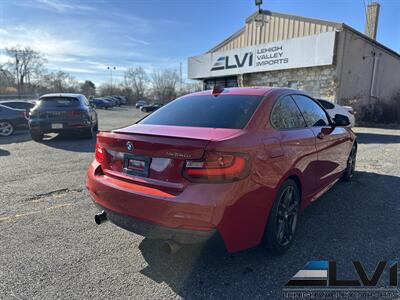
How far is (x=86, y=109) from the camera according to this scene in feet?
31.2

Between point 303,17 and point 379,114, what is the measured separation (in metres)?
7.59

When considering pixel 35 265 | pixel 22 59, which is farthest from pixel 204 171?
pixel 22 59

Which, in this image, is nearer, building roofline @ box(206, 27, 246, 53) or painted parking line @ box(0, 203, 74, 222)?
painted parking line @ box(0, 203, 74, 222)

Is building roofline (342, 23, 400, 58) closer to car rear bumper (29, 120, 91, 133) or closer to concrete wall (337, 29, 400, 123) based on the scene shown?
concrete wall (337, 29, 400, 123)

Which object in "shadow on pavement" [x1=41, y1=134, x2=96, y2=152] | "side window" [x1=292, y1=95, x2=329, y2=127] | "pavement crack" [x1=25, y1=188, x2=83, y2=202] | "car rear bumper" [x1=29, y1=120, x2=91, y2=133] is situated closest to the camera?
"side window" [x1=292, y1=95, x2=329, y2=127]

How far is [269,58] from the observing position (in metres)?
17.7

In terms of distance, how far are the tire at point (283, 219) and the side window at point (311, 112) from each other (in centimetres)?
101

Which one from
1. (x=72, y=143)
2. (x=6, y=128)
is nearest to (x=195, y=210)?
(x=72, y=143)

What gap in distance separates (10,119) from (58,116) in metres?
3.94

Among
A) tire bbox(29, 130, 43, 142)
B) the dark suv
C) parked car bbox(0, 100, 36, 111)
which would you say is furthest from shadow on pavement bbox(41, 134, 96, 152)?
parked car bbox(0, 100, 36, 111)

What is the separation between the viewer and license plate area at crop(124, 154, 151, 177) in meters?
2.37

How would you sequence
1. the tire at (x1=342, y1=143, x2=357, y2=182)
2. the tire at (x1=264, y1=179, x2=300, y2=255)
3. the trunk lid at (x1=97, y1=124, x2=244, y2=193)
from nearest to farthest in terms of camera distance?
the trunk lid at (x1=97, y1=124, x2=244, y2=193) < the tire at (x1=264, y1=179, x2=300, y2=255) < the tire at (x1=342, y1=143, x2=357, y2=182)

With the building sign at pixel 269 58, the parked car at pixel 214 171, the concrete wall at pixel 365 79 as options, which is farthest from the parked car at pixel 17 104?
the concrete wall at pixel 365 79

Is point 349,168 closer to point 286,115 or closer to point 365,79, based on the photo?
point 286,115
